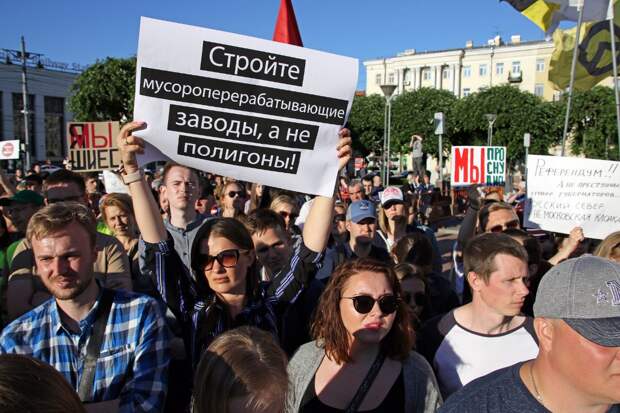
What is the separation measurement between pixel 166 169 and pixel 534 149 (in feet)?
144

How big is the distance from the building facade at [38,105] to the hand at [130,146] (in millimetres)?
51026

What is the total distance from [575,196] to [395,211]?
1589mm

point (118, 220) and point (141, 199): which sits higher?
point (141, 199)

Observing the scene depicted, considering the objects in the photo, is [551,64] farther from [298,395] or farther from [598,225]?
[298,395]

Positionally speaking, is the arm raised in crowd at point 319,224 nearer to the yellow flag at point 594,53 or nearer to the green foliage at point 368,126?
the yellow flag at point 594,53

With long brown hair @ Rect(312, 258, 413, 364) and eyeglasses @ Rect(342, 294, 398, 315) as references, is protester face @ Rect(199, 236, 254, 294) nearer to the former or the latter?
long brown hair @ Rect(312, 258, 413, 364)

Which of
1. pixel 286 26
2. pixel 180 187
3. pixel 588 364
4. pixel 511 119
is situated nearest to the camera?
pixel 588 364

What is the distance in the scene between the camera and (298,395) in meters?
2.19

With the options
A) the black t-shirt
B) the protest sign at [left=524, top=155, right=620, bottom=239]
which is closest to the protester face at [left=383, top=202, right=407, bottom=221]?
the protest sign at [left=524, top=155, right=620, bottom=239]

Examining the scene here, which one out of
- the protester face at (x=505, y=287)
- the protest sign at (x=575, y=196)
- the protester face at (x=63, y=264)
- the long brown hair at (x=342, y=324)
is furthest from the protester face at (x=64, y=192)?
the protest sign at (x=575, y=196)

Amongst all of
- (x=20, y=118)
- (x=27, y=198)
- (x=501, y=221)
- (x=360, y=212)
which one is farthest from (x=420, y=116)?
(x=27, y=198)

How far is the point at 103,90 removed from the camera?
30.1m

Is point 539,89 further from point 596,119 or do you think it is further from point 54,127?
point 54,127

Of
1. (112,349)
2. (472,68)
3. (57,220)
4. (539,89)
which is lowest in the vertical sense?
(112,349)
